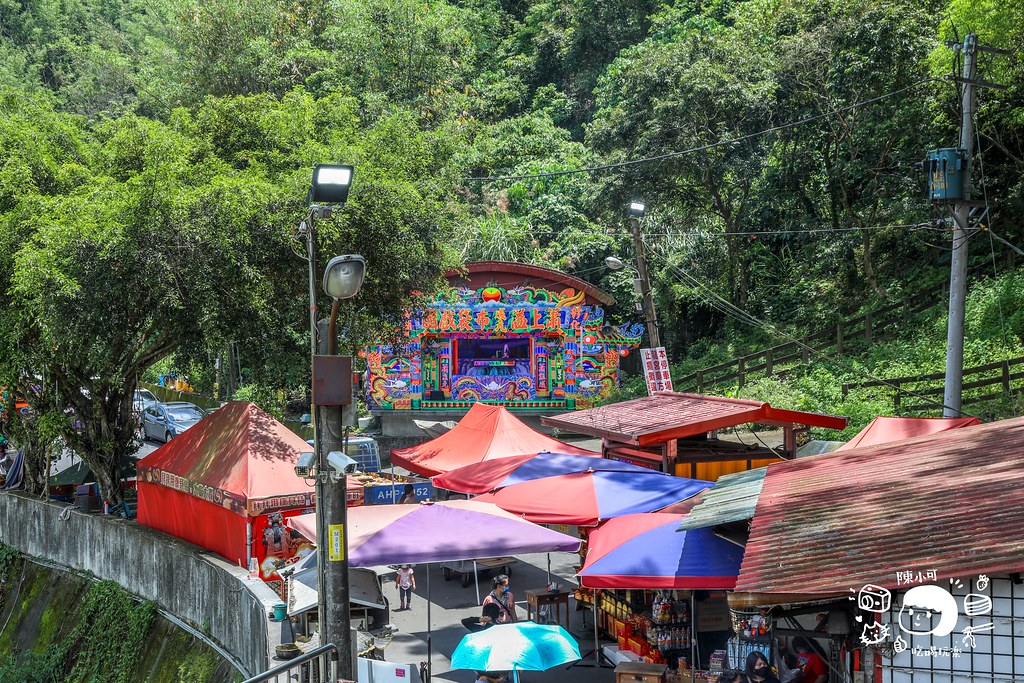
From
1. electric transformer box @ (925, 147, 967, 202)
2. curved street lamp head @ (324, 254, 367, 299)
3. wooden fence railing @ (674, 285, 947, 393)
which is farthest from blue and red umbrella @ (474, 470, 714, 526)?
wooden fence railing @ (674, 285, 947, 393)

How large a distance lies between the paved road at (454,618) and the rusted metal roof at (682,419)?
267cm

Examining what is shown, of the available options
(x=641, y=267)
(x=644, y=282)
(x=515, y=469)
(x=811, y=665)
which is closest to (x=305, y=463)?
(x=811, y=665)

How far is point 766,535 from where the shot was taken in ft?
28.8

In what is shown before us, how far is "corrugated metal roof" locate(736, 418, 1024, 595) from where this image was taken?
699cm

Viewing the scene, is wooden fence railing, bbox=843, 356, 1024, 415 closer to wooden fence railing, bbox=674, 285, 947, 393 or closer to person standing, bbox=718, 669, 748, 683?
wooden fence railing, bbox=674, 285, 947, 393

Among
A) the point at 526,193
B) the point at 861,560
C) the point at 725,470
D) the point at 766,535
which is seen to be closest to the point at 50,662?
the point at 725,470

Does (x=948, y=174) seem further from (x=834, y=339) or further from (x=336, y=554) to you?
(x=834, y=339)

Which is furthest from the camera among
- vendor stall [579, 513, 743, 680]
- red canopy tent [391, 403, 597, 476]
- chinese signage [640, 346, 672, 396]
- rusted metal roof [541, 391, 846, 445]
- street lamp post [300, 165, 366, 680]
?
chinese signage [640, 346, 672, 396]

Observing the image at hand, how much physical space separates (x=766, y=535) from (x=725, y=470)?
8550 mm

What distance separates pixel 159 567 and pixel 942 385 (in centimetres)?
1703

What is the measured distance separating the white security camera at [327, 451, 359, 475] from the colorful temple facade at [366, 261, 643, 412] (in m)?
21.1

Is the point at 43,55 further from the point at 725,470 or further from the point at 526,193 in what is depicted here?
the point at 725,470

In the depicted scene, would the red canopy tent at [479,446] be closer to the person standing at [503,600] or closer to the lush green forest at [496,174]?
the lush green forest at [496,174]

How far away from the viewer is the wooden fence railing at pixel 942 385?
19609mm
